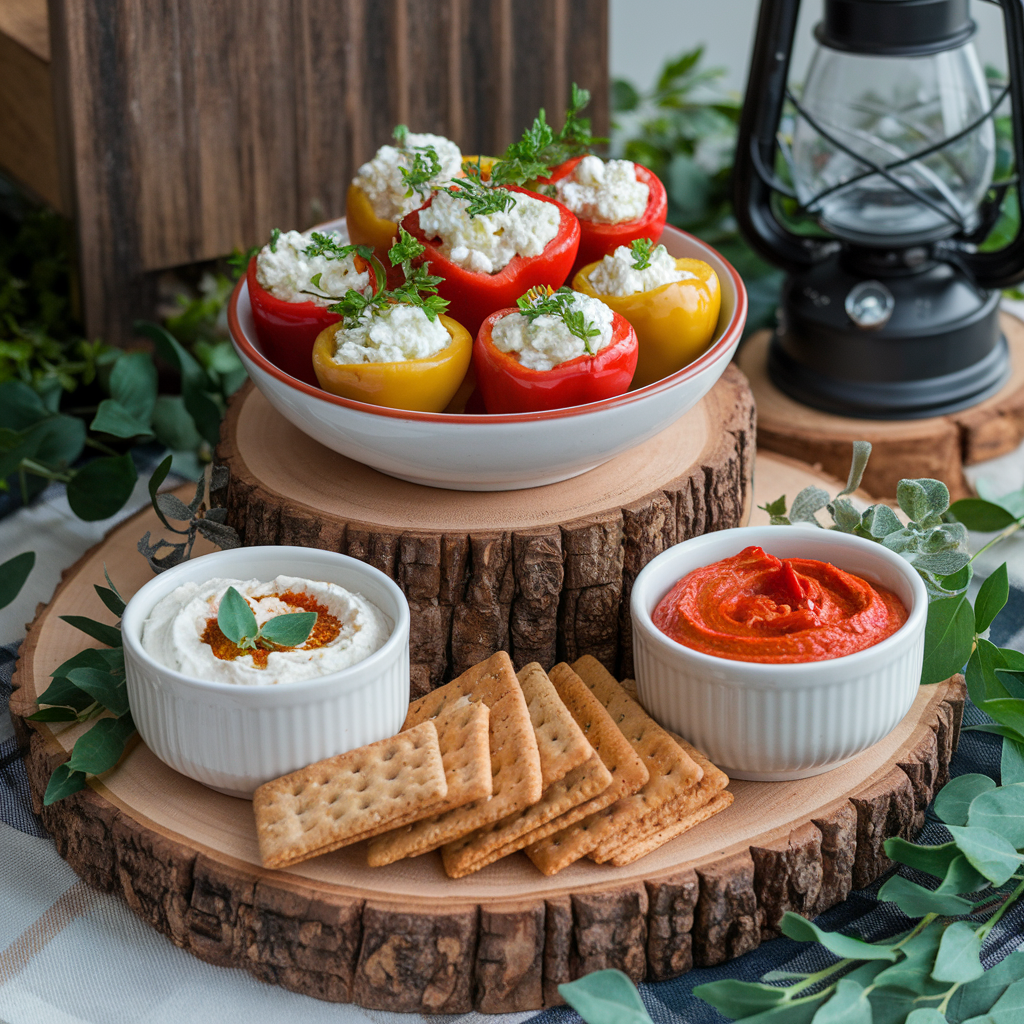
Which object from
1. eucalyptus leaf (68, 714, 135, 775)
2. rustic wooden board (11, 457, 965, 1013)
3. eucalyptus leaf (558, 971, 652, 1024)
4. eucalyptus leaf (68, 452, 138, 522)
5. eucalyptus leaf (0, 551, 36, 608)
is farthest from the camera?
eucalyptus leaf (68, 452, 138, 522)

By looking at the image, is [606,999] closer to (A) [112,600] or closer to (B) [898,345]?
(A) [112,600]

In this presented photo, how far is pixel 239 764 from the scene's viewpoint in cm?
126

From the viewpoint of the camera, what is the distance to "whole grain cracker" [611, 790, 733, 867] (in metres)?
1.25

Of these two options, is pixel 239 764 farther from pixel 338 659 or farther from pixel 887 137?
pixel 887 137

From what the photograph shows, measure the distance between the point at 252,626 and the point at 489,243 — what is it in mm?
564

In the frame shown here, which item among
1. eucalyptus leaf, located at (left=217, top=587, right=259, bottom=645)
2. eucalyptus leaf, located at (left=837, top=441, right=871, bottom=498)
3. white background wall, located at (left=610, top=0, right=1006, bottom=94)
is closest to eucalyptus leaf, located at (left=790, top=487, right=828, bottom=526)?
eucalyptus leaf, located at (left=837, top=441, right=871, bottom=498)

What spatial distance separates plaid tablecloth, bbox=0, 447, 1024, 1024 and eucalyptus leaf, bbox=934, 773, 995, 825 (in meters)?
0.11

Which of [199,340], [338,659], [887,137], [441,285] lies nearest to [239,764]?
[338,659]

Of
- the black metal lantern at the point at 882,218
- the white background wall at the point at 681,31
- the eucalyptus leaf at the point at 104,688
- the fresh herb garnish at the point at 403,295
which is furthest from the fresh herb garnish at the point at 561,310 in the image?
the white background wall at the point at 681,31

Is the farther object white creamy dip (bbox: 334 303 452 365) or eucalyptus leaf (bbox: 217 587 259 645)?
white creamy dip (bbox: 334 303 452 365)

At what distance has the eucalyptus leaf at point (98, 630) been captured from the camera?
150cm

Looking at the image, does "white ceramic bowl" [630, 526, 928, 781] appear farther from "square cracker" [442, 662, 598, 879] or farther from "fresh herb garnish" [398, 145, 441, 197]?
"fresh herb garnish" [398, 145, 441, 197]

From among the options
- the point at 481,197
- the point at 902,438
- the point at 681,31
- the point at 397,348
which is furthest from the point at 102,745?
the point at 681,31

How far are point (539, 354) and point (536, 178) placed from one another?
0.34m
